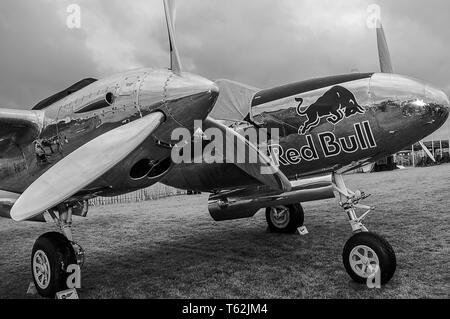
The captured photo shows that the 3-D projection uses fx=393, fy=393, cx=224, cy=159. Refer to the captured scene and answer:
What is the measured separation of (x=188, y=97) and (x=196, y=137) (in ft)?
3.25

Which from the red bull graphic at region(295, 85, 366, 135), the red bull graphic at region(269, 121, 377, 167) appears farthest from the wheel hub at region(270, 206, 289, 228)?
the red bull graphic at region(295, 85, 366, 135)

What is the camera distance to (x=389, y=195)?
1294 cm

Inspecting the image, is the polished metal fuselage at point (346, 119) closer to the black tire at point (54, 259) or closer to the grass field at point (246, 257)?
the grass field at point (246, 257)

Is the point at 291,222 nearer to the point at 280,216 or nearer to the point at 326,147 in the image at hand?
the point at 280,216

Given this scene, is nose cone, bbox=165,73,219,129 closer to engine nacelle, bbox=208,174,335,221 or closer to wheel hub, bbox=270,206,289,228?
engine nacelle, bbox=208,174,335,221

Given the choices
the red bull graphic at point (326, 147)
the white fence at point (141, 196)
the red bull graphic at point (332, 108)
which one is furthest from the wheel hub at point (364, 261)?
the white fence at point (141, 196)

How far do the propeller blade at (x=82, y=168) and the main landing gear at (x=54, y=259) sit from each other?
52.2 inches

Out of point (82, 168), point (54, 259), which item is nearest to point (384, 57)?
point (82, 168)

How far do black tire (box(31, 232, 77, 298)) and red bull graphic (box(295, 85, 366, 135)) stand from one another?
143 inches

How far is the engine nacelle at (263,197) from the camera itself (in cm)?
609

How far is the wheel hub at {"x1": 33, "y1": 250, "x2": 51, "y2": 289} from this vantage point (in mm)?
4965

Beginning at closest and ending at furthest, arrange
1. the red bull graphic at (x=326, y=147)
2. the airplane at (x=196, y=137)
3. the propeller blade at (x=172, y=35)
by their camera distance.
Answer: the airplane at (x=196, y=137) → the propeller blade at (x=172, y=35) → the red bull graphic at (x=326, y=147)

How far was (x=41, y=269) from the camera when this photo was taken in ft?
16.7
